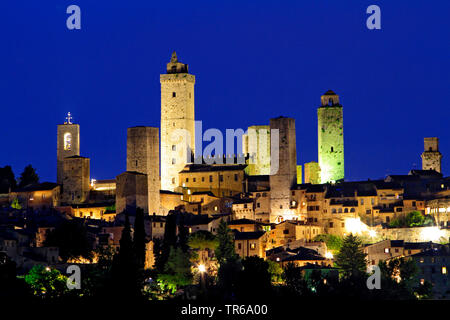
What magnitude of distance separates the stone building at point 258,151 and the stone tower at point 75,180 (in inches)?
480

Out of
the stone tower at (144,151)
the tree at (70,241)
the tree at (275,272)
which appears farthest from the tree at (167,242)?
the stone tower at (144,151)

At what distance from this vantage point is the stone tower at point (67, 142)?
340 ft

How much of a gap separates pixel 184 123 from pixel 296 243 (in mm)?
19622

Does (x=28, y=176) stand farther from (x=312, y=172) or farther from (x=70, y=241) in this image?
(x=70, y=241)

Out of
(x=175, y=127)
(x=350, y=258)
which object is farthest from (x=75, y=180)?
(x=350, y=258)

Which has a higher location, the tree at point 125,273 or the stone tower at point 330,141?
the stone tower at point 330,141

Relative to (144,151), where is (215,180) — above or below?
below

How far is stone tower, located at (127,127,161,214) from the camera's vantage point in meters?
97.7

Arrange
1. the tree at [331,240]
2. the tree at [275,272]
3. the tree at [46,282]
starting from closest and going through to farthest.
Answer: the tree at [46,282] → the tree at [275,272] → the tree at [331,240]

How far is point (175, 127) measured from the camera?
105562 mm

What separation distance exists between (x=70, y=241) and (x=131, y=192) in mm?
11281

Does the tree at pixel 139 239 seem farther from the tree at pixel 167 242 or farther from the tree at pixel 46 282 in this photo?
the tree at pixel 46 282

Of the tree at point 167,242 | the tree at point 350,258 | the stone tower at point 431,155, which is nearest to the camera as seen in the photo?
the tree at point 167,242
